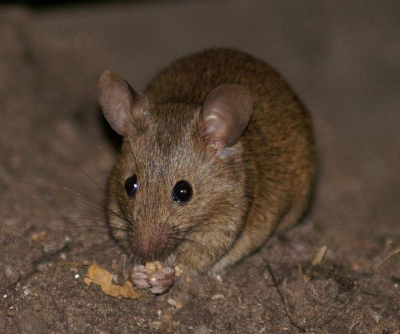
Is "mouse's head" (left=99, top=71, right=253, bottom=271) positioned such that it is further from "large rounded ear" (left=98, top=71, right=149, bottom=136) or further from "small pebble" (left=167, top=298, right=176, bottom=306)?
"small pebble" (left=167, top=298, right=176, bottom=306)

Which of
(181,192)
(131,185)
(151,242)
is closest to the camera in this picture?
(151,242)

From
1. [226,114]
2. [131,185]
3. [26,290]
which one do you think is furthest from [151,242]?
[226,114]

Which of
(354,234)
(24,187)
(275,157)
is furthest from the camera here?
(354,234)

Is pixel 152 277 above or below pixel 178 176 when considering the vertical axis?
below

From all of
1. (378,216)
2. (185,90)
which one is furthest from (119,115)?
(378,216)

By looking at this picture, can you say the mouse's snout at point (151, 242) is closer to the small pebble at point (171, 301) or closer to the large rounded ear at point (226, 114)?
the small pebble at point (171, 301)

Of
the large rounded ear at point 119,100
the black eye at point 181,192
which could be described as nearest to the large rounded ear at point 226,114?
the black eye at point 181,192

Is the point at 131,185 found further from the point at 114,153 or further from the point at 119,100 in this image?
the point at 114,153

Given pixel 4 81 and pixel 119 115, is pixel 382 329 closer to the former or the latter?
pixel 119 115
